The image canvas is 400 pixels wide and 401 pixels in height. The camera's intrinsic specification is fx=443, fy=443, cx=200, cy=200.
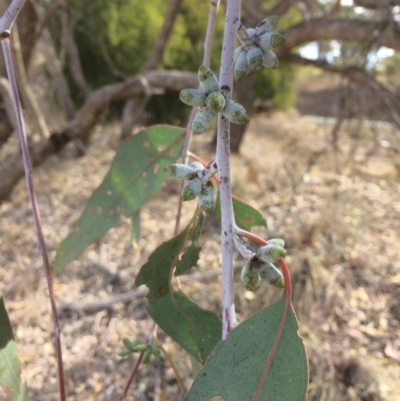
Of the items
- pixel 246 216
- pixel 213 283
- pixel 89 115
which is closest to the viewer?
pixel 246 216

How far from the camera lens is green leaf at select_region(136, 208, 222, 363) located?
57cm

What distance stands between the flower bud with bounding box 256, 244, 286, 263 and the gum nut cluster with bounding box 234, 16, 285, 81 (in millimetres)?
155

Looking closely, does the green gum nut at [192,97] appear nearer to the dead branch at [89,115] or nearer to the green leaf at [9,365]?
the green leaf at [9,365]

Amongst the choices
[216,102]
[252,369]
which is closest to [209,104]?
[216,102]

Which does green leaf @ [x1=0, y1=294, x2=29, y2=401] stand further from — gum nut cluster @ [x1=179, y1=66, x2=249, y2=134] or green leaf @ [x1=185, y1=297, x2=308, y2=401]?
gum nut cluster @ [x1=179, y1=66, x2=249, y2=134]

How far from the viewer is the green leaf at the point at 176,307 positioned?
57cm

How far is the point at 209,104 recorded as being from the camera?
1.03 feet

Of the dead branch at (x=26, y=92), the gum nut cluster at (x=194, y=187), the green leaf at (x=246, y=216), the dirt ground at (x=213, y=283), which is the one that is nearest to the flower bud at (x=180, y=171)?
the gum nut cluster at (x=194, y=187)

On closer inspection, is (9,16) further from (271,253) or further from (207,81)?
(271,253)

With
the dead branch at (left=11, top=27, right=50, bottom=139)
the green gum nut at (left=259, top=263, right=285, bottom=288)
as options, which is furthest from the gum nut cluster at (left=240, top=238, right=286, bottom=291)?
the dead branch at (left=11, top=27, right=50, bottom=139)

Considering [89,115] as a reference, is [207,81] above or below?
above

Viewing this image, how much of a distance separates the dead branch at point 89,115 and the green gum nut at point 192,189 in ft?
4.76

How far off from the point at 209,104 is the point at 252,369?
0.24 m

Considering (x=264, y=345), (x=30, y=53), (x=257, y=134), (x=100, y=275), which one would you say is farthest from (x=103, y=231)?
(x=257, y=134)
